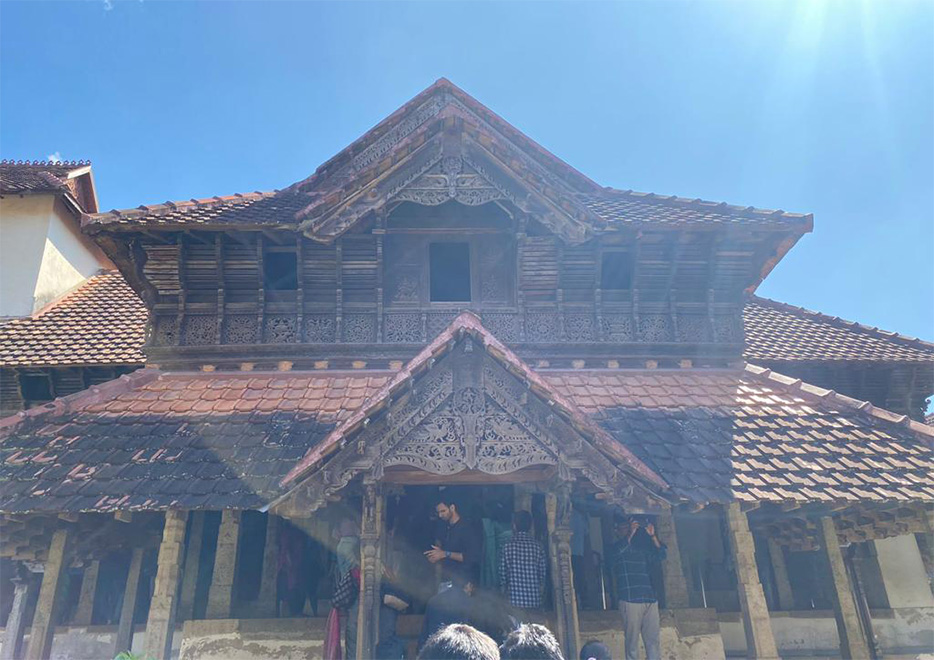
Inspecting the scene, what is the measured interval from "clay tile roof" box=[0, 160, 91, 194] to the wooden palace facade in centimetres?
699

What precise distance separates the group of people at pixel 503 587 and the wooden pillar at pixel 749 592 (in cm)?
81

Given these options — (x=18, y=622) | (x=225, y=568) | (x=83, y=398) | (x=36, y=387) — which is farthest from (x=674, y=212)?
(x=36, y=387)

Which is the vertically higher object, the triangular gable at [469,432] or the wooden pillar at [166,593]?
the triangular gable at [469,432]

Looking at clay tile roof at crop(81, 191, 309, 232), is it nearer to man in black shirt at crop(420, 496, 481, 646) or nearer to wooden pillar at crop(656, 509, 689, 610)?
man in black shirt at crop(420, 496, 481, 646)

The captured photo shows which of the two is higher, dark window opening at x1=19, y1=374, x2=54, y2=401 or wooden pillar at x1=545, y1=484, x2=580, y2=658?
dark window opening at x1=19, y1=374, x2=54, y2=401

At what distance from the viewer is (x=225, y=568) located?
6910 millimetres

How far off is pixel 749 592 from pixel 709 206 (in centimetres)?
548

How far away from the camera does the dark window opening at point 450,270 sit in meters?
8.66

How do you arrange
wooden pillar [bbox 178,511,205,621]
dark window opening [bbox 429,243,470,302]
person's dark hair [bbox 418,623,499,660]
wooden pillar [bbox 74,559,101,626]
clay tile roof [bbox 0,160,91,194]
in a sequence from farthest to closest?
clay tile roof [bbox 0,160,91,194], dark window opening [bbox 429,243,470,302], wooden pillar [bbox 74,559,101,626], wooden pillar [bbox 178,511,205,621], person's dark hair [bbox 418,623,499,660]

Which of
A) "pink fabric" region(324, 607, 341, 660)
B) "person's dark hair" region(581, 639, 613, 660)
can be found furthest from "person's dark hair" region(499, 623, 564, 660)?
"pink fabric" region(324, 607, 341, 660)

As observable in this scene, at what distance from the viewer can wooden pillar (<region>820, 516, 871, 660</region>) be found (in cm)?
Answer: 630

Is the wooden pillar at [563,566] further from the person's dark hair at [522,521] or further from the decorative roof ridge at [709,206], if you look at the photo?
the decorative roof ridge at [709,206]

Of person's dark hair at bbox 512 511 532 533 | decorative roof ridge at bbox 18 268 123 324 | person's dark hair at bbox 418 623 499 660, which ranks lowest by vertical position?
person's dark hair at bbox 418 623 499 660

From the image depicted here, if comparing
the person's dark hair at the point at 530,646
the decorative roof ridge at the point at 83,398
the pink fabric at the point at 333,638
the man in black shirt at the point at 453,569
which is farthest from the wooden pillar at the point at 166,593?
the person's dark hair at the point at 530,646
